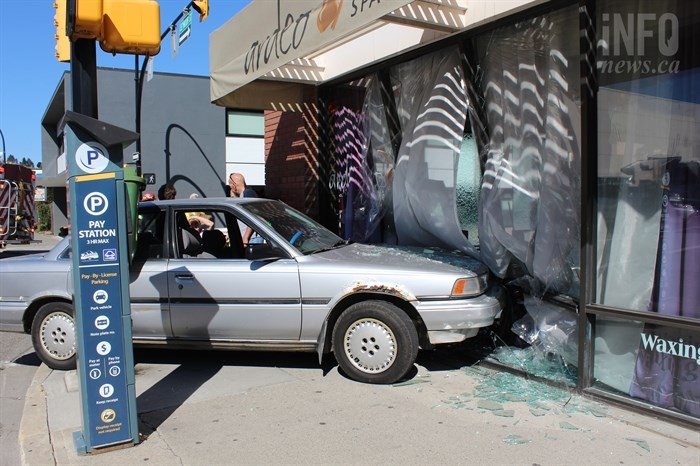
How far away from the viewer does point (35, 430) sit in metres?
4.30

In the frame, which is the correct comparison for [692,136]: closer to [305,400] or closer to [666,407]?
[666,407]

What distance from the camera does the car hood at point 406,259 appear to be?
501 cm

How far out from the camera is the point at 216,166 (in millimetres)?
24828

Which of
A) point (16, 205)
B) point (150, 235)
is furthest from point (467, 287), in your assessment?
point (16, 205)

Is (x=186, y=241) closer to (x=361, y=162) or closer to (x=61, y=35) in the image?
(x=61, y=35)

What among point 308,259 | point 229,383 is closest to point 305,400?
point 229,383

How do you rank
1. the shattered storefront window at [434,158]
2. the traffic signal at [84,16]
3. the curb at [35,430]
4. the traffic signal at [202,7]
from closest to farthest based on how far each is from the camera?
the traffic signal at [84,16], the curb at [35,430], the shattered storefront window at [434,158], the traffic signal at [202,7]

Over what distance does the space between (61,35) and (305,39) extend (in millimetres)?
2175

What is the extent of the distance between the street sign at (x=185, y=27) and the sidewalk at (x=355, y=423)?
29.8 feet

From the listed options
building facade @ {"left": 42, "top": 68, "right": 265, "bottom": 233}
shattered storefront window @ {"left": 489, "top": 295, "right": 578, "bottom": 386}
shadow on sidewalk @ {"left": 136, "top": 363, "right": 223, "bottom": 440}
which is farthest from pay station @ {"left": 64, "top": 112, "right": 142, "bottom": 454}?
building facade @ {"left": 42, "top": 68, "right": 265, "bottom": 233}

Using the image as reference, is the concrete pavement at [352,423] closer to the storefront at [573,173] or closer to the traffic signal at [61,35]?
the storefront at [573,173]

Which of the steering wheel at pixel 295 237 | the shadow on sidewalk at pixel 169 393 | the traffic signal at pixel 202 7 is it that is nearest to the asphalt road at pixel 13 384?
the shadow on sidewalk at pixel 169 393

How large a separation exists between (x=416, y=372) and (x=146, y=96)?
69.2 ft

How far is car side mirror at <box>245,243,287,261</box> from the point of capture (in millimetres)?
5270
